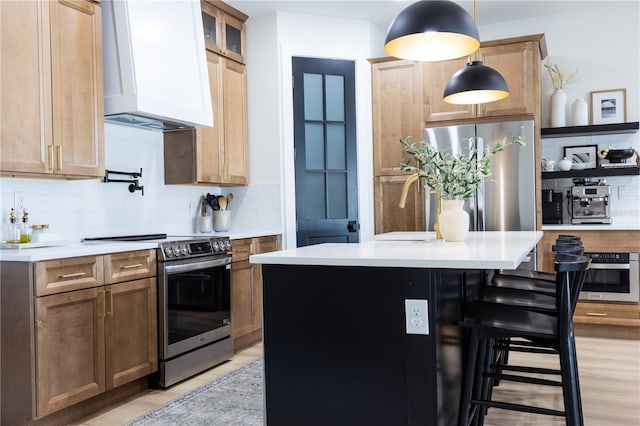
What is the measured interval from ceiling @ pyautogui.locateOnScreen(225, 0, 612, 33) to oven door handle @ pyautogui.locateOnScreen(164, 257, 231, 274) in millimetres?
2309

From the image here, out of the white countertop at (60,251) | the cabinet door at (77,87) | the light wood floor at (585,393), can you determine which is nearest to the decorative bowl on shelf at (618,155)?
the light wood floor at (585,393)

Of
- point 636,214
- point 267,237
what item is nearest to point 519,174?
point 636,214

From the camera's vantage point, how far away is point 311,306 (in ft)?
7.09

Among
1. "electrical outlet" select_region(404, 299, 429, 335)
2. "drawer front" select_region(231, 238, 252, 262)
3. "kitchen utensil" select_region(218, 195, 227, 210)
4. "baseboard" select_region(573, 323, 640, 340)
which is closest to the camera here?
"electrical outlet" select_region(404, 299, 429, 335)

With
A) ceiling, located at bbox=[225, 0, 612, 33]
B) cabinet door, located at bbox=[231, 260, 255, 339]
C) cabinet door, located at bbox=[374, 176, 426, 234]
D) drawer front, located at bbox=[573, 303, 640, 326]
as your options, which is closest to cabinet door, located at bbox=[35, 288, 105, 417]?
cabinet door, located at bbox=[231, 260, 255, 339]

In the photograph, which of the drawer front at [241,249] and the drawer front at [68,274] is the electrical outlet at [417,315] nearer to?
the drawer front at [68,274]

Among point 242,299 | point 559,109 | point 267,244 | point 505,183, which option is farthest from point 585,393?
point 559,109

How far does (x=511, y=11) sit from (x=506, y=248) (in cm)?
365

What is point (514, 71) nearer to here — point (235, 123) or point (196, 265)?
point (235, 123)

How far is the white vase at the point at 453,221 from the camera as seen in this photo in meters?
2.88

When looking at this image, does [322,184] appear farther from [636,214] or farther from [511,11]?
[636,214]

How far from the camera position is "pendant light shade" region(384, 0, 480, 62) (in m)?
2.35

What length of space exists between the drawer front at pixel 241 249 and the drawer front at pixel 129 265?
90cm

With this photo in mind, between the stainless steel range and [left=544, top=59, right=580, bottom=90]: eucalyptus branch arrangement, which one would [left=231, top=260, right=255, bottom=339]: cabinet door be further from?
[left=544, top=59, right=580, bottom=90]: eucalyptus branch arrangement
